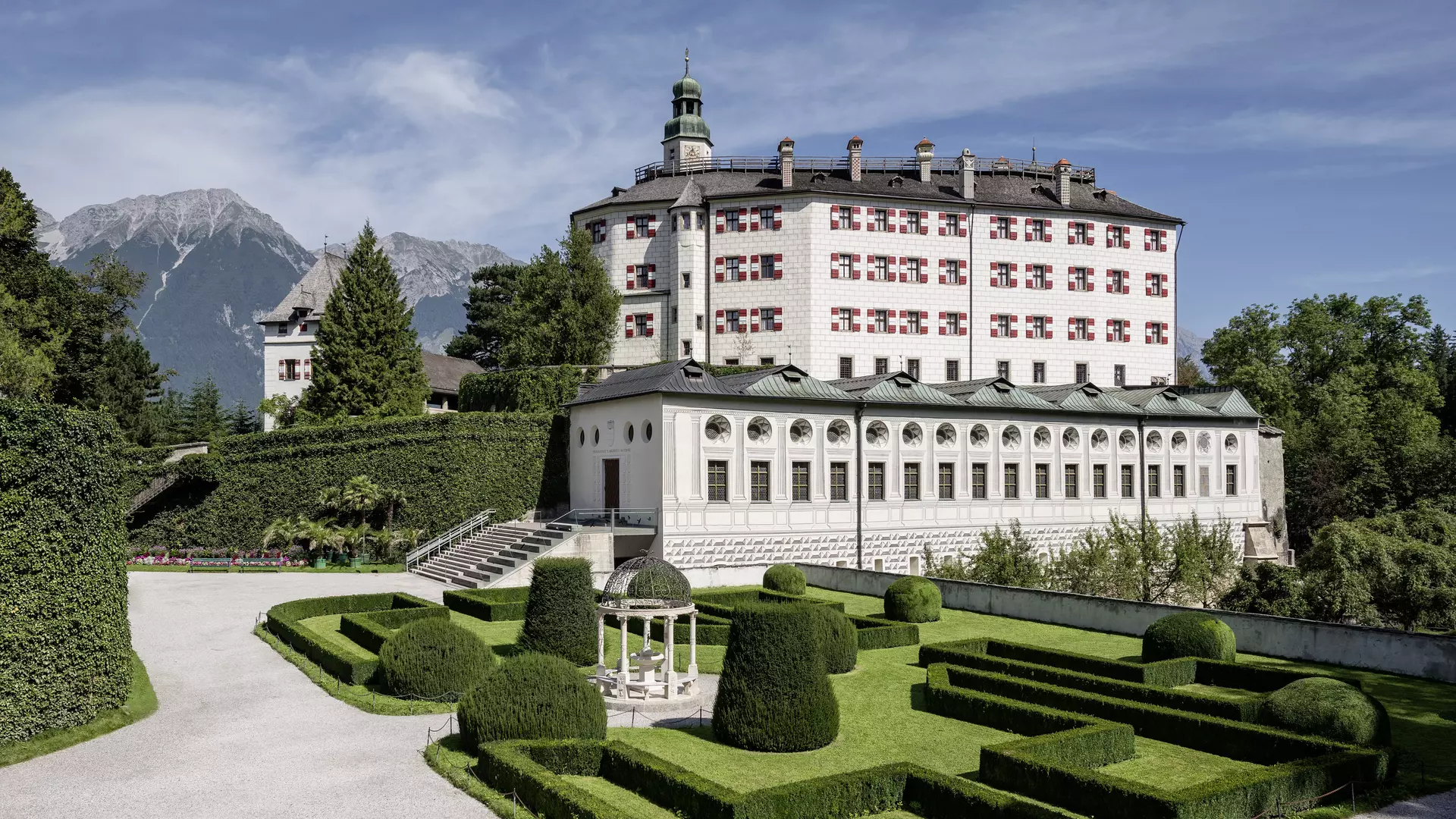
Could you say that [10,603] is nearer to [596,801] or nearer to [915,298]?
[596,801]

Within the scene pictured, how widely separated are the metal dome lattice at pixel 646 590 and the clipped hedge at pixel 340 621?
4564 mm

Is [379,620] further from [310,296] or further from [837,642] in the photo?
[310,296]

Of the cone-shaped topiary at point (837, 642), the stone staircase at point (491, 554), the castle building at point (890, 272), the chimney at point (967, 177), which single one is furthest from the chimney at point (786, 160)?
the cone-shaped topiary at point (837, 642)

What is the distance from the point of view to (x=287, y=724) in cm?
1606

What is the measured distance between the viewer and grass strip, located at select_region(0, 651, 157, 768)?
14.1 m

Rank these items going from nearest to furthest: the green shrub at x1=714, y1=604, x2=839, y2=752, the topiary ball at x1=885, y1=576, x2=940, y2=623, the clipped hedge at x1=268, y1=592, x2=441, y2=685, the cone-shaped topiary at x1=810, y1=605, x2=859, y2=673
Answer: the green shrub at x1=714, y1=604, x2=839, y2=752
the clipped hedge at x1=268, y1=592, x2=441, y2=685
the cone-shaped topiary at x1=810, y1=605, x2=859, y2=673
the topiary ball at x1=885, y1=576, x2=940, y2=623

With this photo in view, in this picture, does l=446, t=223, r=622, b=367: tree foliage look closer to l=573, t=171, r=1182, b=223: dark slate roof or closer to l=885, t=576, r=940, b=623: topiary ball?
l=573, t=171, r=1182, b=223: dark slate roof

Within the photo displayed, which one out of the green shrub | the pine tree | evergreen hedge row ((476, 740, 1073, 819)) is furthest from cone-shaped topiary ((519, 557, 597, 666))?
the pine tree

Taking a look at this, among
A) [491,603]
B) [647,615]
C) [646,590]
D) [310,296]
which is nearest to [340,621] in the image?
[491,603]

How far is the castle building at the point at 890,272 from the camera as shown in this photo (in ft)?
159

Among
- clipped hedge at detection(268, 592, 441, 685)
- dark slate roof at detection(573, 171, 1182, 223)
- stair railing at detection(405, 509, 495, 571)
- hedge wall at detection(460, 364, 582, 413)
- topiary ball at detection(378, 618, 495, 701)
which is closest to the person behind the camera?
topiary ball at detection(378, 618, 495, 701)

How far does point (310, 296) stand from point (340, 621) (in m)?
41.6

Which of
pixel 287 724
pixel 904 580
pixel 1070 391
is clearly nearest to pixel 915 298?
pixel 1070 391

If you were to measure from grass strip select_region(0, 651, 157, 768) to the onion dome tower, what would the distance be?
172 feet
